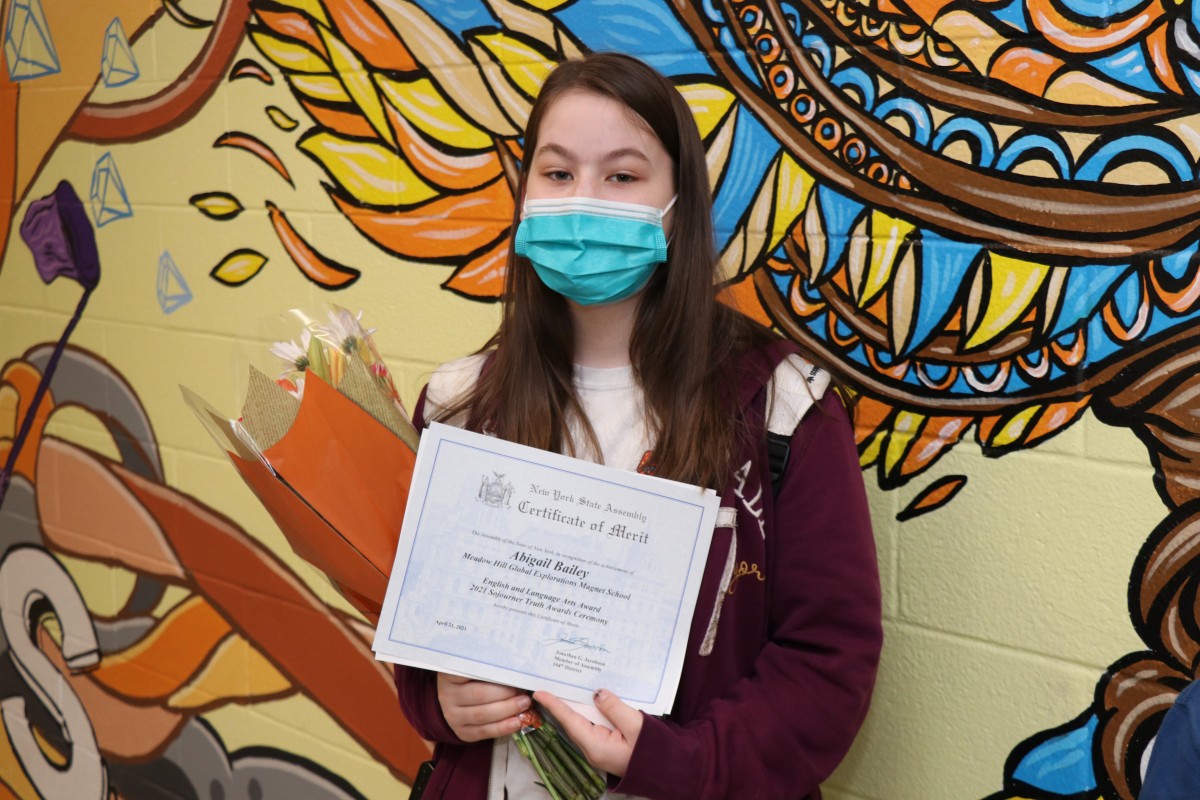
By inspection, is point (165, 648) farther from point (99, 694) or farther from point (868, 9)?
point (868, 9)

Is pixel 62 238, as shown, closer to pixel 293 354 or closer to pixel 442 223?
pixel 442 223

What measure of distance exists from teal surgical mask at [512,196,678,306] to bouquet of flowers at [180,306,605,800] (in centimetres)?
24

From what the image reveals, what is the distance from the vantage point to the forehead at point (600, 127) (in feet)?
Result: 4.25

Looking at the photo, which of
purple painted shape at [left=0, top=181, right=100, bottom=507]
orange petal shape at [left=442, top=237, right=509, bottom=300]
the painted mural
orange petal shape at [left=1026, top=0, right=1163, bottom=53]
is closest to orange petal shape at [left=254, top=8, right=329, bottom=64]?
the painted mural

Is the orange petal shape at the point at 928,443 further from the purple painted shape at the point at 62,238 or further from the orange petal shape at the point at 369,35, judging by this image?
the purple painted shape at the point at 62,238

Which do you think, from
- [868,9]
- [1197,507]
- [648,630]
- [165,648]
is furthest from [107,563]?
[1197,507]

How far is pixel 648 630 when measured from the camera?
123cm

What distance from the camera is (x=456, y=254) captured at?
1.97 meters

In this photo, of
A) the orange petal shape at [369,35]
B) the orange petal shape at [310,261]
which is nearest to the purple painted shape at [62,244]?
the orange petal shape at [310,261]

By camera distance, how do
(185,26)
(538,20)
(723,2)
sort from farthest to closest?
(185,26)
(538,20)
(723,2)

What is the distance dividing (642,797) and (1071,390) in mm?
715

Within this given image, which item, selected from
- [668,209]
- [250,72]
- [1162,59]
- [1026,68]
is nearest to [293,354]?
[668,209]

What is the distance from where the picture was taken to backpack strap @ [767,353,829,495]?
1.28 metres

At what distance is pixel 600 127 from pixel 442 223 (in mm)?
740
